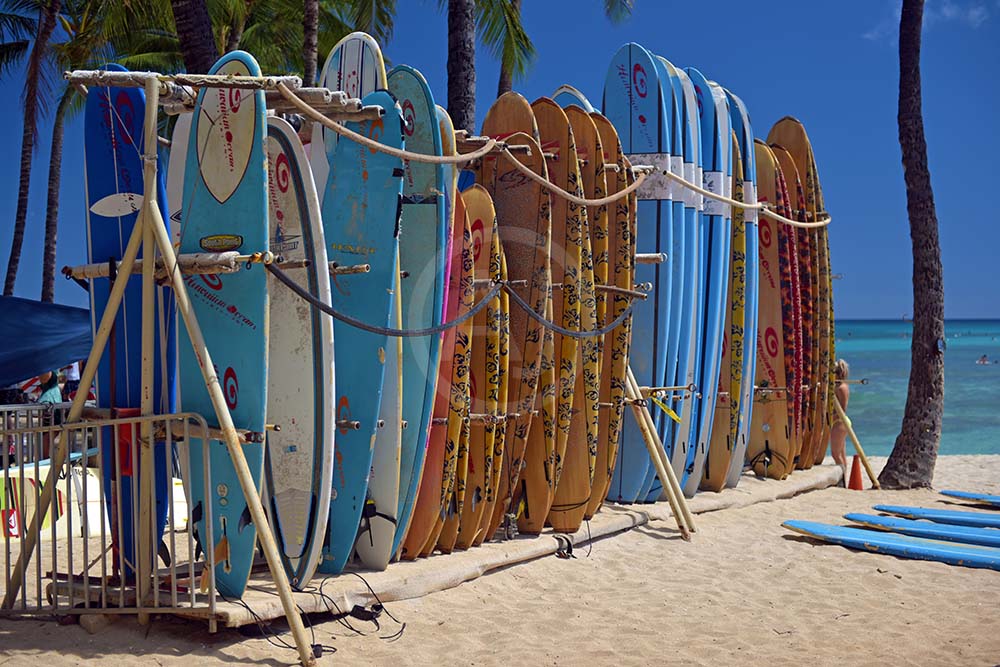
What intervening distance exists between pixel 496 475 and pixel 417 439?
62 cm

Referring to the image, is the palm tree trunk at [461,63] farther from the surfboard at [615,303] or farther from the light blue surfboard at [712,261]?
the surfboard at [615,303]

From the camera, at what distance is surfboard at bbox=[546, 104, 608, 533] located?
6.21m

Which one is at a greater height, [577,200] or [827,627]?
[577,200]

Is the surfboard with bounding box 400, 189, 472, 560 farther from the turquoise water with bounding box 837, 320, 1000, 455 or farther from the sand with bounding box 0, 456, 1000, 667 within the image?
the turquoise water with bounding box 837, 320, 1000, 455

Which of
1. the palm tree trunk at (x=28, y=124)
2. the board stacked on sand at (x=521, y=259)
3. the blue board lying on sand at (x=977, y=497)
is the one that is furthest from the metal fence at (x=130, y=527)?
the palm tree trunk at (x=28, y=124)

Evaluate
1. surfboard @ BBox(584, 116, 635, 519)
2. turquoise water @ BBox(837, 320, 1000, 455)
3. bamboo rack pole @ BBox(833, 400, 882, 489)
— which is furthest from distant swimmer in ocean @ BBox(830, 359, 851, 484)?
turquoise water @ BBox(837, 320, 1000, 455)

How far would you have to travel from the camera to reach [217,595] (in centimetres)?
439

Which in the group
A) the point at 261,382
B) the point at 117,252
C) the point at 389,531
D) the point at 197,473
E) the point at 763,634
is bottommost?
the point at 763,634

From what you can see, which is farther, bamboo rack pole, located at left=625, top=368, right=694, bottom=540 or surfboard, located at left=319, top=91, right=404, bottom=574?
bamboo rack pole, located at left=625, top=368, right=694, bottom=540

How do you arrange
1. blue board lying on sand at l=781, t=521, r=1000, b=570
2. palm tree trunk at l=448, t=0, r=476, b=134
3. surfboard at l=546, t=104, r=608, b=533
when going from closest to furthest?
blue board lying on sand at l=781, t=521, r=1000, b=570 < surfboard at l=546, t=104, r=608, b=533 < palm tree trunk at l=448, t=0, r=476, b=134

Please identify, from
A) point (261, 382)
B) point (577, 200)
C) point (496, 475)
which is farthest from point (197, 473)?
point (577, 200)

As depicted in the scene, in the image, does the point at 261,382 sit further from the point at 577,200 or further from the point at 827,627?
the point at 827,627

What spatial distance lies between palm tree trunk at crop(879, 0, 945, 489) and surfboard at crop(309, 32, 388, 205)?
570 centimetres

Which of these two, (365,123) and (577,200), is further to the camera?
(577,200)
